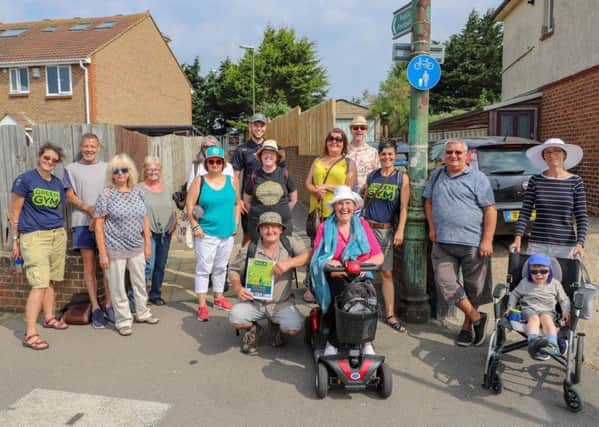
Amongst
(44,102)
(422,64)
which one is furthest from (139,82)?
(422,64)

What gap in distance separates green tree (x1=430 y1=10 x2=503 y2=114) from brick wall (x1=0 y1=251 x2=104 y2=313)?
39.2 meters

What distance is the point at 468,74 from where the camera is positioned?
4122 cm

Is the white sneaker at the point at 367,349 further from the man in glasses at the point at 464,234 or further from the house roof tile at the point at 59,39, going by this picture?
the house roof tile at the point at 59,39

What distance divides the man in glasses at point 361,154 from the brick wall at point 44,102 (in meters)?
24.6

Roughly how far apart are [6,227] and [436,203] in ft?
15.4

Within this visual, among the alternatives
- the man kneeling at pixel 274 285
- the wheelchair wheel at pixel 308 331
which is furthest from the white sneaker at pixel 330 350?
the wheelchair wheel at pixel 308 331

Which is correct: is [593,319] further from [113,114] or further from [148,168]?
[113,114]

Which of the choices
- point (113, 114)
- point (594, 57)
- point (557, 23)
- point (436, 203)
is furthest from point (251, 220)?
point (113, 114)

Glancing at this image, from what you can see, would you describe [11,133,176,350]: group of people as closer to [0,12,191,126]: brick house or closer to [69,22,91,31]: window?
[0,12,191,126]: brick house

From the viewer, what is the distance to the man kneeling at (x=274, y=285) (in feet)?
14.5

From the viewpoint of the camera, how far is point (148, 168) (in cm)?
571

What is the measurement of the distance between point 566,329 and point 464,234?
111cm

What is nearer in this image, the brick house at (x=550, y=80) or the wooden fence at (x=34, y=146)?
the wooden fence at (x=34, y=146)

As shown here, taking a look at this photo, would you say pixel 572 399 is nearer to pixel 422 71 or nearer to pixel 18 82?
pixel 422 71
